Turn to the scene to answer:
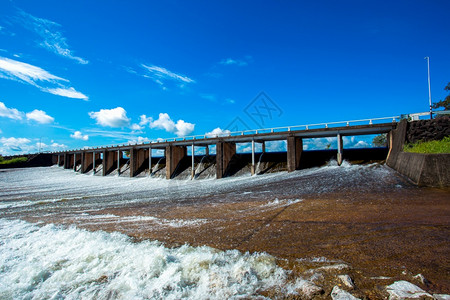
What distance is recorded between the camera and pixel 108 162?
47469 mm

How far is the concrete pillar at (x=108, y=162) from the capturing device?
4665cm

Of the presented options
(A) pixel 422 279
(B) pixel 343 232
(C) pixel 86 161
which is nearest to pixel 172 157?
(C) pixel 86 161

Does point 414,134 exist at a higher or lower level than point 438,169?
higher

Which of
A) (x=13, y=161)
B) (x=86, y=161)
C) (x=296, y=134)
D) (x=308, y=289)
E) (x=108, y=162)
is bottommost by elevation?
(x=308, y=289)

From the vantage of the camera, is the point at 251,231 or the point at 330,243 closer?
the point at 330,243

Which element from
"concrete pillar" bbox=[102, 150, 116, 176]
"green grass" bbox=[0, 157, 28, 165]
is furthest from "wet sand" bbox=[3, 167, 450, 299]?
"green grass" bbox=[0, 157, 28, 165]

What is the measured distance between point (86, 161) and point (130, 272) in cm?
5832

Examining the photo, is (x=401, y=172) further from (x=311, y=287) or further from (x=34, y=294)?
(x=34, y=294)

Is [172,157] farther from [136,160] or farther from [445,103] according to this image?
[445,103]

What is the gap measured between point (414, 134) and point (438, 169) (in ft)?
27.6

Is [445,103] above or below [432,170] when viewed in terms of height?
above

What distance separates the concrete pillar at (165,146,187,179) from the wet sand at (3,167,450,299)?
24394 millimetres

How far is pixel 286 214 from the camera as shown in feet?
26.3

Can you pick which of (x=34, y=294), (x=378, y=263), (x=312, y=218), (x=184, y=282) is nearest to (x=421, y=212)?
(x=312, y=218)
